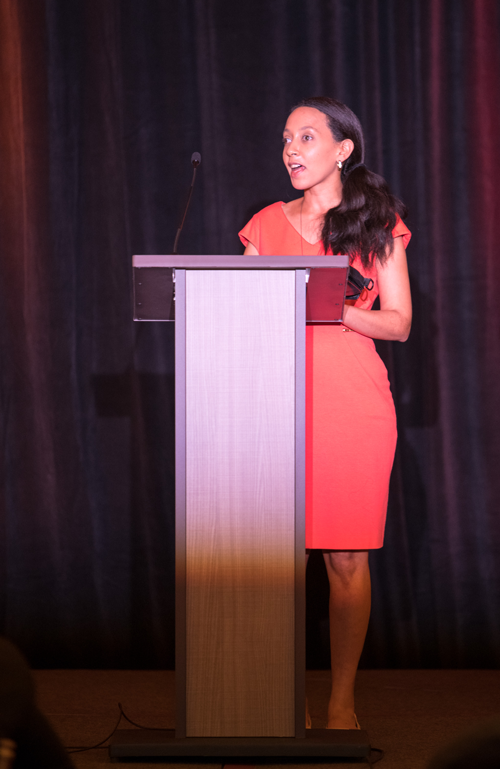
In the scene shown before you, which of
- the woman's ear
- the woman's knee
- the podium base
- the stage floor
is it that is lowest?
the stage floor

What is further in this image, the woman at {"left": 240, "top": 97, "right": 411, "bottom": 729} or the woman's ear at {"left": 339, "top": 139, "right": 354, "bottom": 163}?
the woman's ear at {"left": 339, "top": 139, "right": 354, "bottom": 163}

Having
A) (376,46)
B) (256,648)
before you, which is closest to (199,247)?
(376,46)

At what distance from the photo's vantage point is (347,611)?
2018 mm

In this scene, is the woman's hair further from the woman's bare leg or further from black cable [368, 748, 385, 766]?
black cable [368, 748, 385, 766]

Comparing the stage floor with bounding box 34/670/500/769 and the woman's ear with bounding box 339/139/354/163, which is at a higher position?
the woman's ear with bounding box 339/139/354/163

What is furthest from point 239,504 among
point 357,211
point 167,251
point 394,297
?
point 167,251

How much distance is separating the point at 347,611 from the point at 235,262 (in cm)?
99

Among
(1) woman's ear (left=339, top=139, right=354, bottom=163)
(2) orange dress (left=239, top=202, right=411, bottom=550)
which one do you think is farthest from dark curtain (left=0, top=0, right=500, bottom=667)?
(2) orange dress (left=239, top=202, right=411, bottom=550)

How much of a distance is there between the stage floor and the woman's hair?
4.12 feet

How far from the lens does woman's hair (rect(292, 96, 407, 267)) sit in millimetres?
2037

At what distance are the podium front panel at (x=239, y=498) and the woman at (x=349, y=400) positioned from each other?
1.12 ft

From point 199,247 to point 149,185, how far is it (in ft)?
1.03

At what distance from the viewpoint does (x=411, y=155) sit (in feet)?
9.85

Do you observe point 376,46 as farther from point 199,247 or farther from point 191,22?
point 199,247
